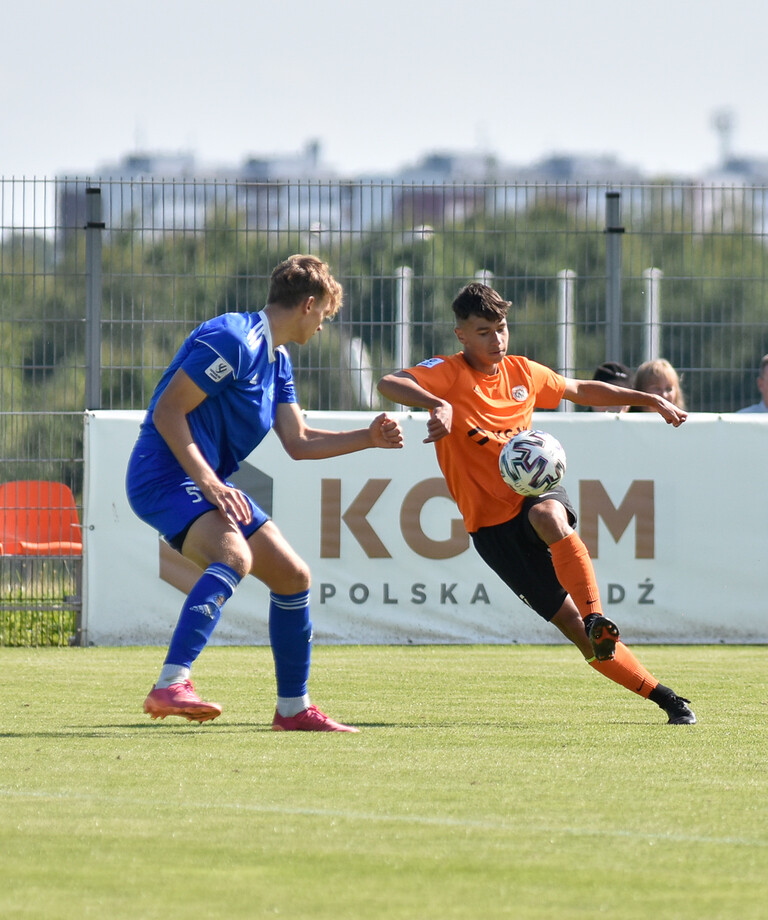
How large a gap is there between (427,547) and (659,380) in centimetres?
192

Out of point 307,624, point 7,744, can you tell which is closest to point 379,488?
point 307,624

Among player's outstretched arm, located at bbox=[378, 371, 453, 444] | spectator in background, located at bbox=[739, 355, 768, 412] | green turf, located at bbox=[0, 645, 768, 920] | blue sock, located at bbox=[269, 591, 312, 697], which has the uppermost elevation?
spectator in background, located at bbox=[739, 355, 768, 412]

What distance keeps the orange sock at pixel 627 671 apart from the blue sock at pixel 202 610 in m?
1.59

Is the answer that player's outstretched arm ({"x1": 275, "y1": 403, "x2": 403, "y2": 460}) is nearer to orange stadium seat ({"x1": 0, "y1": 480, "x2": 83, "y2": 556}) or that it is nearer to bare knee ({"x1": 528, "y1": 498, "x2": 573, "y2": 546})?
bare knee ({"x1": 528, "y1": 498, "x2": 573, "y2": 546})

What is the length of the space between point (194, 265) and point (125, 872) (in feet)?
26.7

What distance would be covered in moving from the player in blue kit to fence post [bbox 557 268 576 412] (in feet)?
17.6

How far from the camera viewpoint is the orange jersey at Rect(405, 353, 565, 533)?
6.66 m

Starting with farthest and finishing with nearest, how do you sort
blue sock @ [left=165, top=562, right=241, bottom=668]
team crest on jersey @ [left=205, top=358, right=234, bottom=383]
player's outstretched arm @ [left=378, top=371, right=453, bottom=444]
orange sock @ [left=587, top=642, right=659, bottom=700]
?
orange sock @ [left=587, top=642, right=659, bottom=700]
player's outstretched arm @ [left=378, top=371, right=453, bottom=444]
team crest on jersey @ [left=205, top=358, right=234, bottom=383]
blue sock @ [left=165, top=562, right=241, bottom=668]

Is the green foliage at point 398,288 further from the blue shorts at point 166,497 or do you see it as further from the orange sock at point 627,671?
the blue shorts at point 166,497

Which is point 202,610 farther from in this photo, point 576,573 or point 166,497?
point 576,573

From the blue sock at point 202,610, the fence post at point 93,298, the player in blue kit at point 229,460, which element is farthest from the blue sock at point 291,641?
the fence post at point 93,298

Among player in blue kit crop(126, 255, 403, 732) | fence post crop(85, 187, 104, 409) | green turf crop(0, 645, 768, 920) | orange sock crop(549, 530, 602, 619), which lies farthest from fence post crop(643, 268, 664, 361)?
player in blue kit crop(126, 255, 403, 732)

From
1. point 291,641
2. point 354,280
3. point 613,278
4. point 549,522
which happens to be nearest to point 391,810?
point 291,641

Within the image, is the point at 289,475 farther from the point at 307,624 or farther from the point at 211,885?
the point at 211,885
